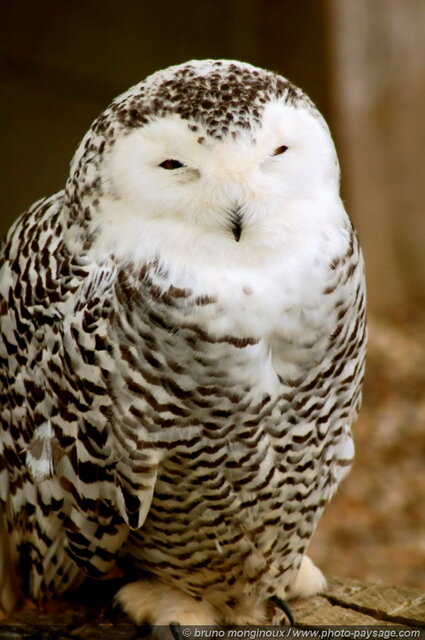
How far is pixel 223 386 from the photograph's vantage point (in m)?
1.59

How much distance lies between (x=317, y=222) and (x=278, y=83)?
26 cm

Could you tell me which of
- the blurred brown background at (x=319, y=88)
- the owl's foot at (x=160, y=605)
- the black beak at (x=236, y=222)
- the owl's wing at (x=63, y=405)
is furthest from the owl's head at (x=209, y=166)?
the blurred brown background at (x=319, y=88)

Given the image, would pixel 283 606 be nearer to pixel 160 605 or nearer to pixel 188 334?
pixel 160 605

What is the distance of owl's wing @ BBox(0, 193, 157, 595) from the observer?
1.63 metres

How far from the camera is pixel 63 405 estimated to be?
5.61ft

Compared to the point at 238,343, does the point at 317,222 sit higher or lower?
higher

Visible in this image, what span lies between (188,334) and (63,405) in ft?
1.06

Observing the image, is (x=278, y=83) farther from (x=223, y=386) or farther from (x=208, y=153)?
(x=223, y=386)

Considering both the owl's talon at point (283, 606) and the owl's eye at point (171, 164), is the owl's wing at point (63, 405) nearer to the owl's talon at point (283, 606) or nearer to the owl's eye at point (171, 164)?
the owl's eye at point (171, 164)

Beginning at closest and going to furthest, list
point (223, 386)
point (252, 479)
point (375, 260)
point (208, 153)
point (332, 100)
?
point (208, 153) → point (223, 386) → point (252, 479) → point (332, 100) → point (375, 260)

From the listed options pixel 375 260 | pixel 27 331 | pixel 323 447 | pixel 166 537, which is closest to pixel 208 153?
pixel 27 331

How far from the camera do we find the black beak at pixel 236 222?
4.88 ft

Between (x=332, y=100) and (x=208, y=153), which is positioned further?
(x=332, y=100)

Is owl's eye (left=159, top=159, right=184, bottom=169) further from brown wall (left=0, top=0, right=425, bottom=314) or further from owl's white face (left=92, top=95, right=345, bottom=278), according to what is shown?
brown wall (left=0, top=0, right=425, bottom=314)
